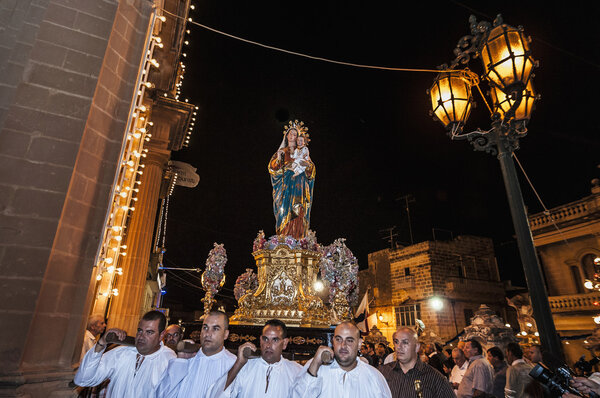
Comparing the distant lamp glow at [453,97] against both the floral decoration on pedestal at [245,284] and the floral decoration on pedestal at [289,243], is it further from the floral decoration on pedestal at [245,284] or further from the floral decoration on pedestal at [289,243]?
the floral decoration on pedestal at [245,284]

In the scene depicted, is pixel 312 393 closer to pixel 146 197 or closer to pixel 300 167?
pixel 300 167

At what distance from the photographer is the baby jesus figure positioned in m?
8.62

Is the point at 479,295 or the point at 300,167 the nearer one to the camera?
the point at 300,167

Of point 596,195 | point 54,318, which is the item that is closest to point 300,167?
point 54,318

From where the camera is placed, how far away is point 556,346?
3.72m

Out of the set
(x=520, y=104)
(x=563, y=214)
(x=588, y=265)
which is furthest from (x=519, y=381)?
(x=563, y=214)

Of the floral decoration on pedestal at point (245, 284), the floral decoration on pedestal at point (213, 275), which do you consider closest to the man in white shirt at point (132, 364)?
the floral decoration on pedestal at point (213, 275)

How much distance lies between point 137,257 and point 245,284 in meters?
4.72

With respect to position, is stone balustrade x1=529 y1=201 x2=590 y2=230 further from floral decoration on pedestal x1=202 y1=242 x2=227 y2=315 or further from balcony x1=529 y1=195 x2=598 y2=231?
floral decoration on pedestal x1=202 y1=242 x2=227 y2=315

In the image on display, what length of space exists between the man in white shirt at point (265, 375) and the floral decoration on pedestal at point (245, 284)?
411 centimetres

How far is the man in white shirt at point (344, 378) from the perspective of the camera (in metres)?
3.33

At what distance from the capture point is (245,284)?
26.5 ft

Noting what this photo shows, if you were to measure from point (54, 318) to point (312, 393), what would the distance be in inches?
120

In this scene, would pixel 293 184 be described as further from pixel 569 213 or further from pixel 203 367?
pixel 569 213
